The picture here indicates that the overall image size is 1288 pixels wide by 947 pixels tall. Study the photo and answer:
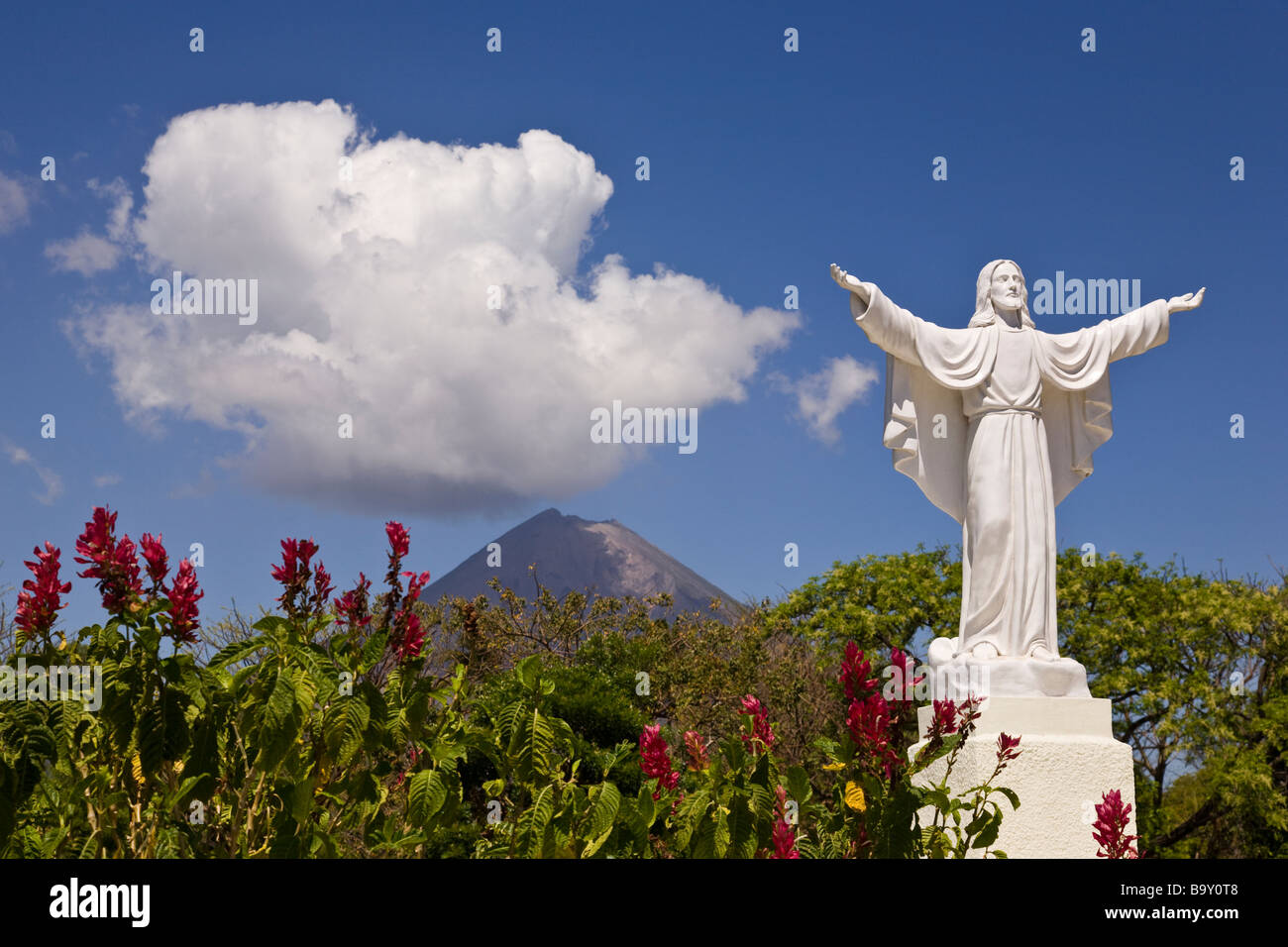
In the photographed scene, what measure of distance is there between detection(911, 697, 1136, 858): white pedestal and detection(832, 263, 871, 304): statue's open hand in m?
2.84

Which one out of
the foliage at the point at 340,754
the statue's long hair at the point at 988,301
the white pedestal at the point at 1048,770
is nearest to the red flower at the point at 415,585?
the foliage at the point at 340,754

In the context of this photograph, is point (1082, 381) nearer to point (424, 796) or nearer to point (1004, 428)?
point (1004, 428)

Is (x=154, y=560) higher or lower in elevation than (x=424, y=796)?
higher

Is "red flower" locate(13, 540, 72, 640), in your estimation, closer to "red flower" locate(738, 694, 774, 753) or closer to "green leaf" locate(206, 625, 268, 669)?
"green leaf" locate(206, 625, 268, 669)

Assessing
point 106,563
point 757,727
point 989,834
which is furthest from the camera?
point 757,727

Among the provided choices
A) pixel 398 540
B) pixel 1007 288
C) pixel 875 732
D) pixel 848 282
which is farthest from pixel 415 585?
pixel 1007 288

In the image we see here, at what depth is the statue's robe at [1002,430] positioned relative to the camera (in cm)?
739

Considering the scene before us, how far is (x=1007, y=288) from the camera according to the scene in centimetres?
789

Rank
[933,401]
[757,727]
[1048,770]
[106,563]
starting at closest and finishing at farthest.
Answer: [106,563] < [757,727] < [1048,770] < [933,401]

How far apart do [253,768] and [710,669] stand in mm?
14371

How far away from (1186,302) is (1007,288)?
132 centimetres
